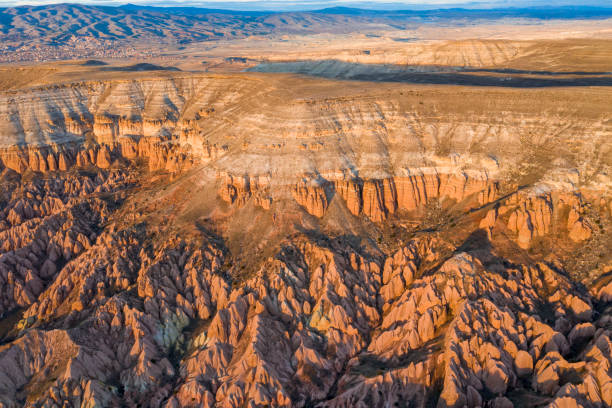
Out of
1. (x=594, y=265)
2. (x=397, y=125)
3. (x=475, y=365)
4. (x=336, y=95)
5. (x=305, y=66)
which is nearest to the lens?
(x=475, y=365)

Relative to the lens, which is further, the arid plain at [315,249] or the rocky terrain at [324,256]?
the arid plain at [315,249]

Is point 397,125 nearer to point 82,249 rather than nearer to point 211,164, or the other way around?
point 211,164

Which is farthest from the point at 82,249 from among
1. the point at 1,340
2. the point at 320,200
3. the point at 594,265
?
the point at 594,265

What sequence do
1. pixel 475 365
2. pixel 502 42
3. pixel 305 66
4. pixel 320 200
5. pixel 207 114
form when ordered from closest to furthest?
pixel 475 365 < pixel 320 200 < pixel 207 114 < pixel 502 42 < pixel 305 66

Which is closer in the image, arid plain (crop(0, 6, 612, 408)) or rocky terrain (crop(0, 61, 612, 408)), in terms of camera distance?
rocky terrain (crop(0, 61, 612, 408))

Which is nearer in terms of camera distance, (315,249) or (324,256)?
(324,256)
